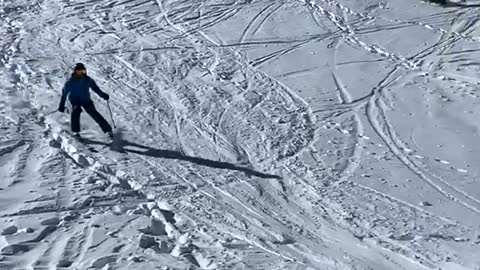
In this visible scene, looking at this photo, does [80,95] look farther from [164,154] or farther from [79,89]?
[164,154]

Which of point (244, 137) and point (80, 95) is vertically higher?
point (80, 95)

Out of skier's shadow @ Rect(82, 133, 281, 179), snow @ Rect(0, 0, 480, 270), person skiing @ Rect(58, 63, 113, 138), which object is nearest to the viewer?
snow @ Rect(0, 0, 480, 270)

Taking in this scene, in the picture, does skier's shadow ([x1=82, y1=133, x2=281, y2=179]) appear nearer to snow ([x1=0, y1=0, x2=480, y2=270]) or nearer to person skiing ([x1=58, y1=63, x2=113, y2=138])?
snow ([x1=0, y1=0, x2=480, y2=270])


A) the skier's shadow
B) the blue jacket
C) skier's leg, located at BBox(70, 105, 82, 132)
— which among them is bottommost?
the skier's shadow

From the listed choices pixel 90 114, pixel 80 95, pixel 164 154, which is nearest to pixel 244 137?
pixel 164 154

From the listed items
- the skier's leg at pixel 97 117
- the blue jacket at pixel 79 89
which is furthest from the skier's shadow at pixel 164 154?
the blue jacket at pixel 79 89

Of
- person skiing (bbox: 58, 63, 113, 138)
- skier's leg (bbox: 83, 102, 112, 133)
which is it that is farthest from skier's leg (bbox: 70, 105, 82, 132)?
skier's leg (bbox: 83, 102, 112, 133)

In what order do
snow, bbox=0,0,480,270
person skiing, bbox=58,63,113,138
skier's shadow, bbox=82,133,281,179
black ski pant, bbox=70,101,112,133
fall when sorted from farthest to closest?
black ski pant, bbox=70,101,112,133, person skiing, bbox=58,63,113,138, skier's shadow, bbox=82,133,281,179, snow, bbox=0,0,480,270

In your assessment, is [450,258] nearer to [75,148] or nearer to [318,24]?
[75,148]
